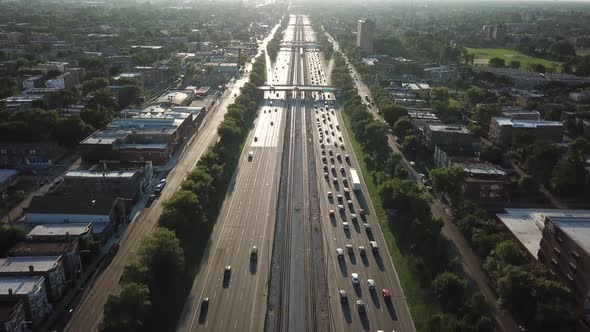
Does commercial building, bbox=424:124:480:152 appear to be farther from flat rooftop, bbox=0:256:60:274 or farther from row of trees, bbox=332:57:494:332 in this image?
flat rooftop, bbox=0:256:60:274

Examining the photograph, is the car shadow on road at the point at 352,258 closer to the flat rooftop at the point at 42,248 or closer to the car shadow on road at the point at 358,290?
the car shadow on road at the point at 358,290

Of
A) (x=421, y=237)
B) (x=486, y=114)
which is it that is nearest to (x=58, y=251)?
(x=421, y=237)

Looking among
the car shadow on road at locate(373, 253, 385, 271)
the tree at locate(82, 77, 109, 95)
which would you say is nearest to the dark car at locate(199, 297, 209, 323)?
the car shadow on road at locate(373, 253, 385, 271)

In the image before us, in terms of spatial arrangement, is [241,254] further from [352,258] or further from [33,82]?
[33,82]

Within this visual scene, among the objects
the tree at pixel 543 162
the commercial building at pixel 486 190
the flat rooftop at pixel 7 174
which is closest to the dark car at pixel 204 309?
the commercial building at pixel 486 190

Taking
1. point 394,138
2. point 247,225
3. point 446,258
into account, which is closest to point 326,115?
point 394,138
